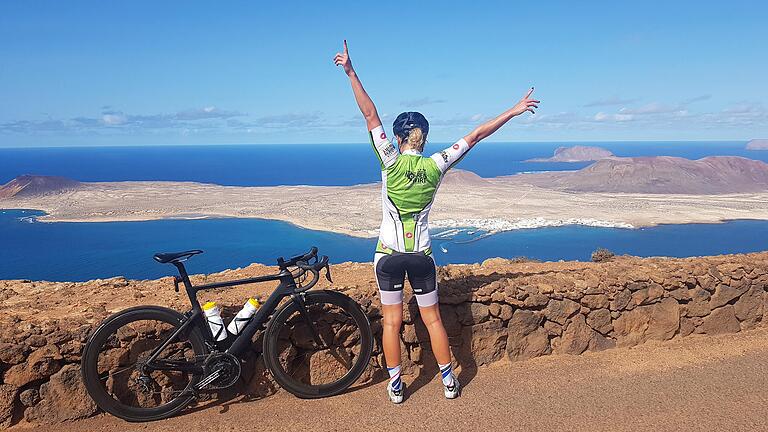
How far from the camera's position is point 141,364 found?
432cm

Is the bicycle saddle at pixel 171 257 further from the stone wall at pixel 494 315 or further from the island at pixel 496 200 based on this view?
the island at pixel 496 200

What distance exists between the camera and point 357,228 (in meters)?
91.1

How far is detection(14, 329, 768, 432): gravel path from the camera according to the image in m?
4.39

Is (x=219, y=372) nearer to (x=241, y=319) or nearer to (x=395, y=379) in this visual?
(x=241, y=319)

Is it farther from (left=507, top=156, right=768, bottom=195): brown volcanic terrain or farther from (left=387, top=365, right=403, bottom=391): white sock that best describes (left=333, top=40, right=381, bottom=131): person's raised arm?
(left=507, top=156, right=768, bottom=195): brown volcanic terrain

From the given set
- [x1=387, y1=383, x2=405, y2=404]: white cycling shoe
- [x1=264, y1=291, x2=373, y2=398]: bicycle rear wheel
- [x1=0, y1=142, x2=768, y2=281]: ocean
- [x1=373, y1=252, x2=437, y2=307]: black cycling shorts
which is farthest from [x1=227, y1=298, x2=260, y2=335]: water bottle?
[x1=0, y1=142, x2=768, y2=281]: ocean

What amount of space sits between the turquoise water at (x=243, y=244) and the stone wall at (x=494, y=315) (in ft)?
196

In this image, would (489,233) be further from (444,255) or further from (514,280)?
(514,280)

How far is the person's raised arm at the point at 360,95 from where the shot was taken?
4.62 m

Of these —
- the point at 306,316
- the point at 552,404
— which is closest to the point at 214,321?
the point at 306,316

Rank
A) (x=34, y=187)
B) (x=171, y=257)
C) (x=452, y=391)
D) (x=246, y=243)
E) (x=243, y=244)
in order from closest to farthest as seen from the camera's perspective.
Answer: (x=171, y=257)
(x=452, y=391)
(x=243, y=244)
(x=246, y=243)
(x=34, y=187)

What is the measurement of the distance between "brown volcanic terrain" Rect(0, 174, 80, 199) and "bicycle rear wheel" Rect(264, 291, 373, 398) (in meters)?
144

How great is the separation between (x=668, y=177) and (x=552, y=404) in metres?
157

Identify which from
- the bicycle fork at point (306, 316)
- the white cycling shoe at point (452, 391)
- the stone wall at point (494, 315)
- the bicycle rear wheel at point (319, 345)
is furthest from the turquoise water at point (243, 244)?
the white cycling shoe at point (452, 391)
